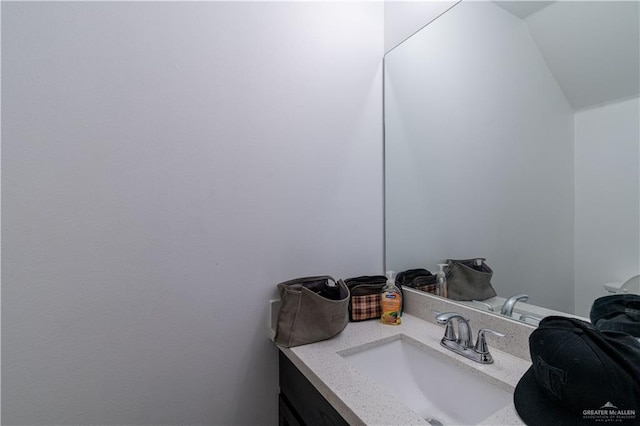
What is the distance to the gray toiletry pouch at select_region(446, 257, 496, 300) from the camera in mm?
1017

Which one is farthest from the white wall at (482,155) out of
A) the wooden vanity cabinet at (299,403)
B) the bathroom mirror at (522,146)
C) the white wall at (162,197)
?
the wooden vanity cabinet at (299,403)

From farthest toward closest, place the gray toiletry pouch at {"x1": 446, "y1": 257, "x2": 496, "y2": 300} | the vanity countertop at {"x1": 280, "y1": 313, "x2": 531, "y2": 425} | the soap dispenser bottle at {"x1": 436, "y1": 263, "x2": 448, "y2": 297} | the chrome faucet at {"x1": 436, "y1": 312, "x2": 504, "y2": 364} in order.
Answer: the soap dispenser bottle at {"x1": 436, "y1": 263, "x2": 448, "y2": 297}, the gray toiletry pouch at {"x1": 446, "y1": 257, "x2": 496, "y2": 300}, the chrome faucet at {"x1": 436, "y1": 312, "x2": 504, "y2": 364}, the vanity countertop at {"x1": 280, "y1": 313, "x2": 531, "y2": 425}

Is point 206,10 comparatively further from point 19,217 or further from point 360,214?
point 360,214

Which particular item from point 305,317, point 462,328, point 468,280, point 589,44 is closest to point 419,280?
point 468,280

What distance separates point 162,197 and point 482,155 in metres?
1.16

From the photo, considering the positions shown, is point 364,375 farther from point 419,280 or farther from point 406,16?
point 406,16

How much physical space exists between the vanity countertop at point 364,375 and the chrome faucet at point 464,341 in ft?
0.07

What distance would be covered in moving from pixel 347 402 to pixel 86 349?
2.36 ft

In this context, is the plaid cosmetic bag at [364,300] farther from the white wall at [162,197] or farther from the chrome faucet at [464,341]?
the chrome faucet at [464,341]

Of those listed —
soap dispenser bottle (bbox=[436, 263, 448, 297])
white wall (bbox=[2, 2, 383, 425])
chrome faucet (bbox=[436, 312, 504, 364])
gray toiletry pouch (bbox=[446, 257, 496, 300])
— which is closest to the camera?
white wall (bbox=[2, 2, 383, 425])

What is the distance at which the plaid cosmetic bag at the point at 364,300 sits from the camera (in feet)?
3.61

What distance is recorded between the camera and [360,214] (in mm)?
1228

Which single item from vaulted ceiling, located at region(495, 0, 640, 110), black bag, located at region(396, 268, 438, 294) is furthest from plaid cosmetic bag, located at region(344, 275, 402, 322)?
vaulted ceiling, located at region(495, 0, 640, 110)

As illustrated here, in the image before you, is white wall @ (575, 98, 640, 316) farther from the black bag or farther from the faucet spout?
the black bag
